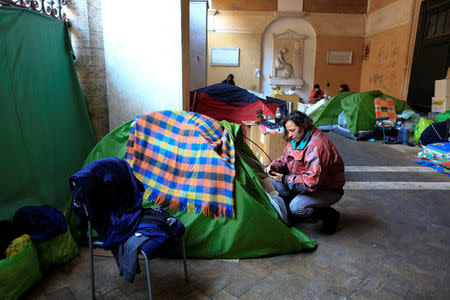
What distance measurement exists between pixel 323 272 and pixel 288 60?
36.7ft

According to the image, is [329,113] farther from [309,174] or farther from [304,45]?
[309,174]

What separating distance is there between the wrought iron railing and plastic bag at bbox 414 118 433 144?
620 centimetres

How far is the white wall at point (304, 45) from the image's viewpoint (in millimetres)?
12219

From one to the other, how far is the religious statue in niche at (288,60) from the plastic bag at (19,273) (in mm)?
11458

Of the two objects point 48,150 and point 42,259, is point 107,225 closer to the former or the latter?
point 42,259

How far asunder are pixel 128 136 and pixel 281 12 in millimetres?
10977

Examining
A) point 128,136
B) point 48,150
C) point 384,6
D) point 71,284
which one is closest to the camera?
point 71,284

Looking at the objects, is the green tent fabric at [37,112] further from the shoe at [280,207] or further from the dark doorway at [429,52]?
the dark doorway at [429,52]

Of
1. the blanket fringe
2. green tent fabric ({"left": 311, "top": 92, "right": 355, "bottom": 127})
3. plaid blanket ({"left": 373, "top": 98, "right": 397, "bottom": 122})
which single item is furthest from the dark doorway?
the blanket fringe

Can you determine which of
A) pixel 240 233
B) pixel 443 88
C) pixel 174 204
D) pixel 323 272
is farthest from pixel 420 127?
pixel 174 204

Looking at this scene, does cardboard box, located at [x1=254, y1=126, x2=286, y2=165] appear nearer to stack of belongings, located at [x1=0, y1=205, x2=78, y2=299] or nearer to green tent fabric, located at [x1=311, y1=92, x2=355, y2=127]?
stack of belongings, located at [x1=0, y1=205, x2=78, y2=299]

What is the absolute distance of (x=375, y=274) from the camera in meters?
2.18

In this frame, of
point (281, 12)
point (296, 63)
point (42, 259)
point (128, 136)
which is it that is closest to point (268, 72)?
point (296, 63)

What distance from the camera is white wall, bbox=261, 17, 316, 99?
12219 millimetres
